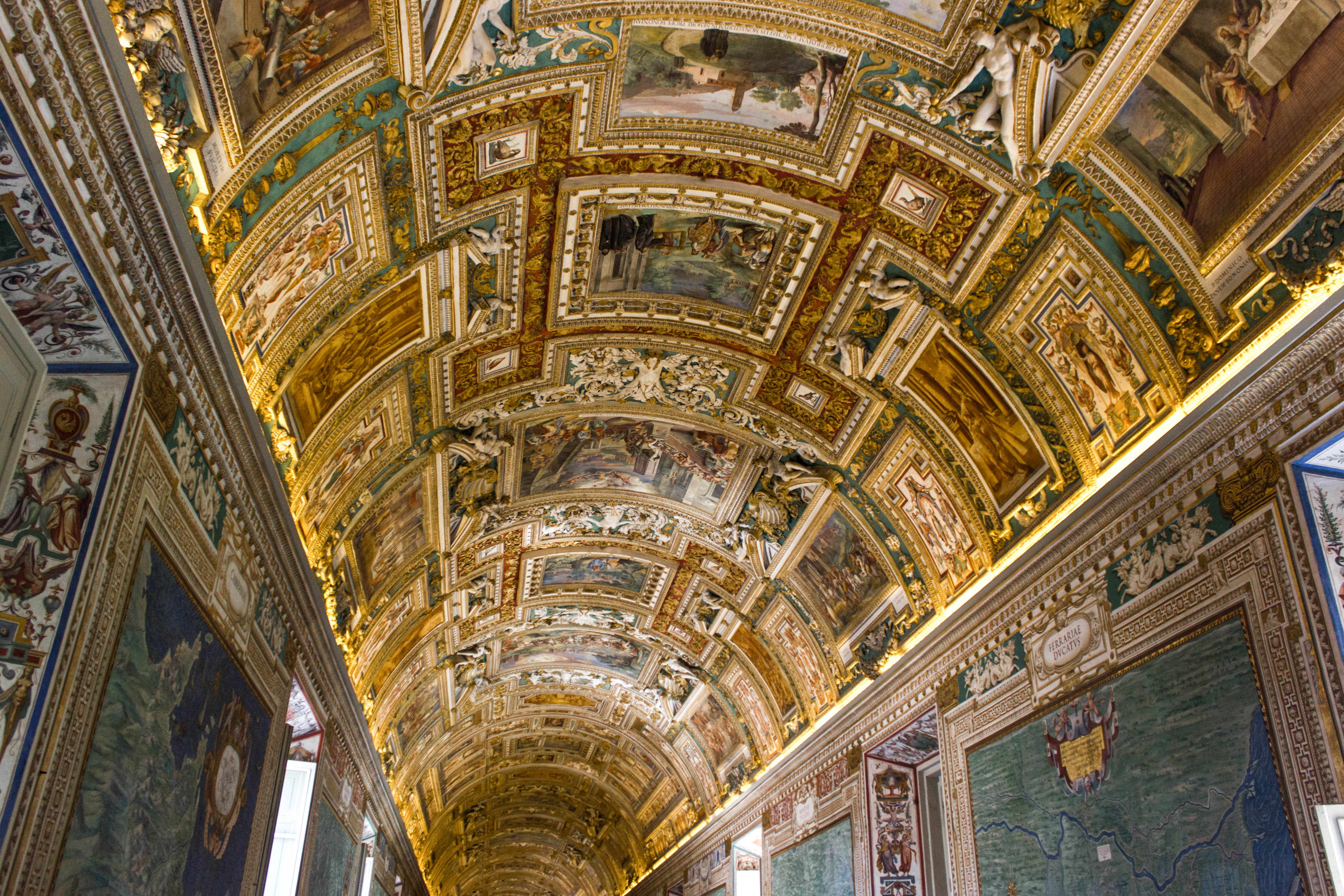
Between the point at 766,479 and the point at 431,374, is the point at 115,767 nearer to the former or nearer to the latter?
the point at 431,374

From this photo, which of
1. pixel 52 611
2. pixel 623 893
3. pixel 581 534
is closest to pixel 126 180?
pixel 52 611

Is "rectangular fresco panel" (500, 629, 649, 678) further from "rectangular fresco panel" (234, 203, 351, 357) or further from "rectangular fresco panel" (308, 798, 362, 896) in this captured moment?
"rectangular fresco panel" (234, 203, 351, 357)

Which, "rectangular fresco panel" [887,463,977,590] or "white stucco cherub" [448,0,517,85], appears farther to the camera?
"rectangular fresco panel" [887,463,977,590]

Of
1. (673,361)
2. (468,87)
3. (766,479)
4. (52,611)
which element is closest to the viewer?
(52,611)

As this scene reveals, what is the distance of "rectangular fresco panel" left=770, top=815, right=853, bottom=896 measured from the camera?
54.5ft

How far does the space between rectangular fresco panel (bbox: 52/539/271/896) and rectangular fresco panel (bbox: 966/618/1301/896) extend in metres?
→ 8.38

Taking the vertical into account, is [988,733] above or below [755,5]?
below

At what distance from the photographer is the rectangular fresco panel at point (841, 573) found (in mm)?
16016

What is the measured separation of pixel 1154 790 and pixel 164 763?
28.2ft

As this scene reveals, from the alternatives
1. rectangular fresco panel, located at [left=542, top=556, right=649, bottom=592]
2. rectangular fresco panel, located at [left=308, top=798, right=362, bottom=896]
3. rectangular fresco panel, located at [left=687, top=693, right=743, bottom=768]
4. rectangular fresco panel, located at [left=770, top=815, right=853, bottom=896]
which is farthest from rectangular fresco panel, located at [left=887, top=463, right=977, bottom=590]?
rectangular fresco panel, located at [left=687, top=693, right=743, bottom=768]

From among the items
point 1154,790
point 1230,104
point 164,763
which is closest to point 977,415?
point 1230,104

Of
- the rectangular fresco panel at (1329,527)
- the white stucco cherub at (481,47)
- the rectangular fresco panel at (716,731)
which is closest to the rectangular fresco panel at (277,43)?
the white stucco cherub at (481,47)

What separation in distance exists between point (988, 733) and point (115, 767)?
32.6 feet

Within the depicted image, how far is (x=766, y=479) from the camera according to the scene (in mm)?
16750
